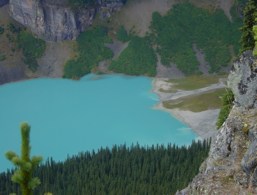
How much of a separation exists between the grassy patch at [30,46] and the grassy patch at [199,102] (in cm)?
5706

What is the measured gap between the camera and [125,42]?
160 m

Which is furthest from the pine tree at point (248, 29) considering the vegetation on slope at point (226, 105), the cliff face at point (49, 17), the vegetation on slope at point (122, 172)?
the cliff face at point (49, 17)

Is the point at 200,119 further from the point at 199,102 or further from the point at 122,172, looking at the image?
the point at 122,172

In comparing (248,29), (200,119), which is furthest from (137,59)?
(248,29)

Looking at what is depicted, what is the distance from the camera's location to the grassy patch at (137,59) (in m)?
149

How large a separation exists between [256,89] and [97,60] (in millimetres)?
122942

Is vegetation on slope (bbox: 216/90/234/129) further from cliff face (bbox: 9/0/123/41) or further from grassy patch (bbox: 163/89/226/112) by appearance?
cliff face (bbox: 9/0/123/41)

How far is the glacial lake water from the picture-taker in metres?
96.5

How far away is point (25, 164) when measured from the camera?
12.1 metres

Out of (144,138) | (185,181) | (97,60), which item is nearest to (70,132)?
(144,138)

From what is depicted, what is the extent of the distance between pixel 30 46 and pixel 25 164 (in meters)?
151

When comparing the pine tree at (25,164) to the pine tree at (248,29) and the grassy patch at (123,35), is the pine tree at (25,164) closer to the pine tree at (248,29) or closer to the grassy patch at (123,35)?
the pine tree at (248,29)

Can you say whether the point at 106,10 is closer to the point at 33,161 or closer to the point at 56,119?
the point at 56,119

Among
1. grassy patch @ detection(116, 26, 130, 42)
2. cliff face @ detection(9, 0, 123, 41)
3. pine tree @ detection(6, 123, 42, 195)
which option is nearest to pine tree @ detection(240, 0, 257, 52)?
pine tree @ detection(6, 123, 42, 195)
